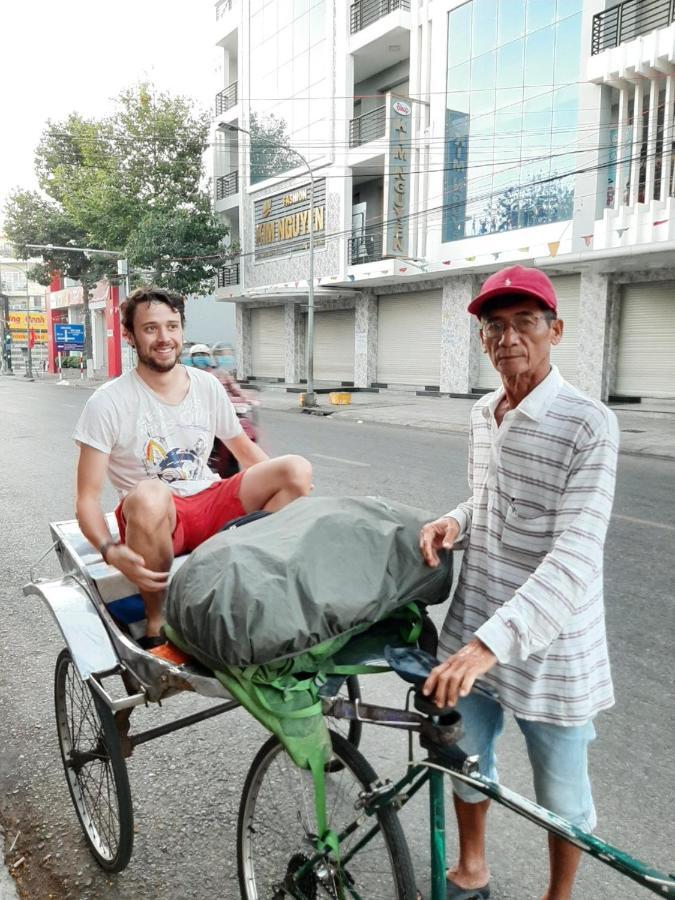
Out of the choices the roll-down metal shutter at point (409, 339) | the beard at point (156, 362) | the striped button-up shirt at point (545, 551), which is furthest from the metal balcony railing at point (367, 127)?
the striped button-up shirt at point (545, 551)

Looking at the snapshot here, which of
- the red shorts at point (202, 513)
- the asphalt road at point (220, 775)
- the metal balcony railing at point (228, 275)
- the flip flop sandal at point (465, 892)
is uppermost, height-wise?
the metal balcony railing at point (228, 275)

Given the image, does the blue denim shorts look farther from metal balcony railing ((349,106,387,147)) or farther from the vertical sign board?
metal balcony railing ((349,106,387,147))

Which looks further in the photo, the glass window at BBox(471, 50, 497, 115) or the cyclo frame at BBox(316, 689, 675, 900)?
the glass window at BBox(471, 50, 497, 115)

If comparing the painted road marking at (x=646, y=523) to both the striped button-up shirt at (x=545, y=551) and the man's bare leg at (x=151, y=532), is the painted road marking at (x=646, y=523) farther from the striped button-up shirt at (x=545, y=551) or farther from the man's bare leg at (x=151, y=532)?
the man's bare leg at (x=151, y=532)

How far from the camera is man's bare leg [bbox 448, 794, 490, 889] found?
204 centimetres

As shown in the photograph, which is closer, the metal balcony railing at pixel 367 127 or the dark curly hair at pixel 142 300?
the dark curly hair at pixel 142 300

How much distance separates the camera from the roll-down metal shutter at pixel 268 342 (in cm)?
2942

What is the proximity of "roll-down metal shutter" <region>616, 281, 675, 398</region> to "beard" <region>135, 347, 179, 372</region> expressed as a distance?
1572cm

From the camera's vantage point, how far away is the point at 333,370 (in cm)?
2644

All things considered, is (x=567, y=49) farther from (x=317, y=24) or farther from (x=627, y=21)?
(x=317, y=24)

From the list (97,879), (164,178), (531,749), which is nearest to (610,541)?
(531,749)

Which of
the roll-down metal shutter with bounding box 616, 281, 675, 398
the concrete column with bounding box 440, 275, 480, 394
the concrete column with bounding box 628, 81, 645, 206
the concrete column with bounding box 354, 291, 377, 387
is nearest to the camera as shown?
the concrete column with bounding box 628, 81, 645, 206

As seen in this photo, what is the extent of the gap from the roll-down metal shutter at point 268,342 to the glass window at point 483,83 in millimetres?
12545

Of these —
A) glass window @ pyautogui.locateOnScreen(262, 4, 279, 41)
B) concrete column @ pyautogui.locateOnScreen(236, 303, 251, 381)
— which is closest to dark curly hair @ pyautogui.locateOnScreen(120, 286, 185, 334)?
glass window @ pyautogui.locateOnScreen(262, 4, 279, 41)
